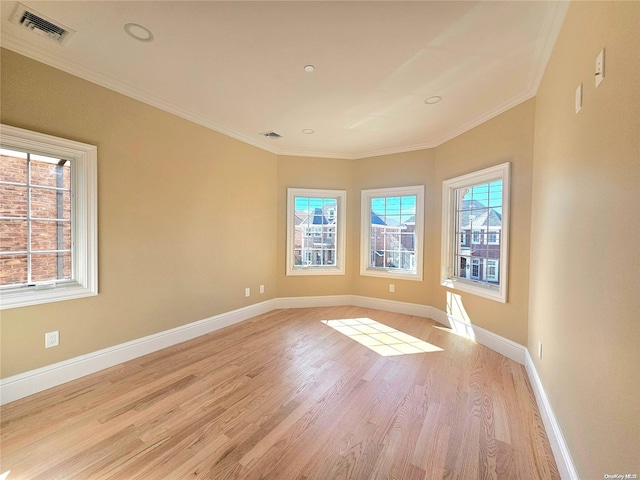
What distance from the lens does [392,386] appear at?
234 cm

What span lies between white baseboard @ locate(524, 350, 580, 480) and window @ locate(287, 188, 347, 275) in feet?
10.3

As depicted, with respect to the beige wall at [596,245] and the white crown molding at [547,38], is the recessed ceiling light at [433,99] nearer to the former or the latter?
the white crown molding at [547,38]

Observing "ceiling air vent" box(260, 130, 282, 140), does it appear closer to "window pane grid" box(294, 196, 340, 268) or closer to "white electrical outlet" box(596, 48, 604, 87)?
"window pane grid" box(294, 196, 340, 268)

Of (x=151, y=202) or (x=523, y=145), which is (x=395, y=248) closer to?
(x=523, y=145)

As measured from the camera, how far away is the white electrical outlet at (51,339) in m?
2.23

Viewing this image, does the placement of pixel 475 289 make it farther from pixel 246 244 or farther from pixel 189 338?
pixel 189 338

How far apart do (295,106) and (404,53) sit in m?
1.33

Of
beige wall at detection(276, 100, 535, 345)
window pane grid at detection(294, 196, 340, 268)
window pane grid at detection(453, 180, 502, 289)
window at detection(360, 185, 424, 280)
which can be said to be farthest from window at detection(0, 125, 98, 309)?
window pane grid at detection(453, 180, 502, 289)

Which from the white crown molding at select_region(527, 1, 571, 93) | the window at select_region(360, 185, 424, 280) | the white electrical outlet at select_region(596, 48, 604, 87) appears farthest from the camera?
the window at select_region(360, 185, 424, 280)

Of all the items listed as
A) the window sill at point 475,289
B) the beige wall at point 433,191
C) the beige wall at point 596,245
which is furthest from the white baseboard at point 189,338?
the beige wall at point 596,245

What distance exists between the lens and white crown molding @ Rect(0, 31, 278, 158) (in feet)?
6.61

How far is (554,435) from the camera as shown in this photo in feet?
5.35

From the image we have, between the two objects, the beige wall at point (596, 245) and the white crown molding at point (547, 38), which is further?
the white crown molding at point (547, 38)

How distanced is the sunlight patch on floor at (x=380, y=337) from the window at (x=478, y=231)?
3.23 feet
